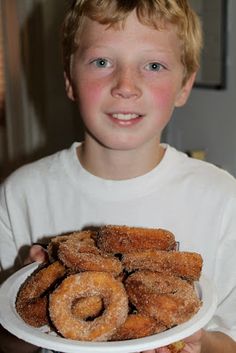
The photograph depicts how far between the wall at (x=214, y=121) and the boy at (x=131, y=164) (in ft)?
2.98

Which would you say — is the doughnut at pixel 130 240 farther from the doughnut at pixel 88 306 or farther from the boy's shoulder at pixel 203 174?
the boy's shoulder at pixel 203 174

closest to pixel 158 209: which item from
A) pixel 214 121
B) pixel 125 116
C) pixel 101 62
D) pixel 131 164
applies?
pixel 131 164

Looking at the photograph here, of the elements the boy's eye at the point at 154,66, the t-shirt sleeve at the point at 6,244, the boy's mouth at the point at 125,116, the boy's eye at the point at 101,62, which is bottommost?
the t-shirt sleeve at the point at 6,244

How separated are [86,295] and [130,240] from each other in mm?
119

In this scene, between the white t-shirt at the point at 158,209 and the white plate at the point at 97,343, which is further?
the white t-shirt at the point at 158,209

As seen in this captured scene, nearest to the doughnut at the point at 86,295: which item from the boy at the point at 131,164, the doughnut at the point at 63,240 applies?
the doughnut at the point at 63,240

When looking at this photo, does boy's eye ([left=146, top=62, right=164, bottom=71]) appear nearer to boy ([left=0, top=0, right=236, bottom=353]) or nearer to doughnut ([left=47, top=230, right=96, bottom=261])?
boy ([left=0, top=0, right=236, bottom=353])

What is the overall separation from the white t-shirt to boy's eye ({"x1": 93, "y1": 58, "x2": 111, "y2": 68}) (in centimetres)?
25

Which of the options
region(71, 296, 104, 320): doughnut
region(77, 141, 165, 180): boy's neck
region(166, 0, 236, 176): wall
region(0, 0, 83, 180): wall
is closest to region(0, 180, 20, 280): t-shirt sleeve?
region(77, 141, 165, 180): boy's neck

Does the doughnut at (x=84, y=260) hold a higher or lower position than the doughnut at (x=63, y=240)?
higher

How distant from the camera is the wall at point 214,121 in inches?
82.4

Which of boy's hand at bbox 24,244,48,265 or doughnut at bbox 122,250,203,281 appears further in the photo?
boy's hand at bbox 24,244,48,265

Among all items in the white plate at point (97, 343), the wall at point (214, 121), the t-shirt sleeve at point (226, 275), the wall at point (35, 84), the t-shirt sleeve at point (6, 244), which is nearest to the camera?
the white plate at point (97, 343)

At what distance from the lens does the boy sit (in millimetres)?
1048
